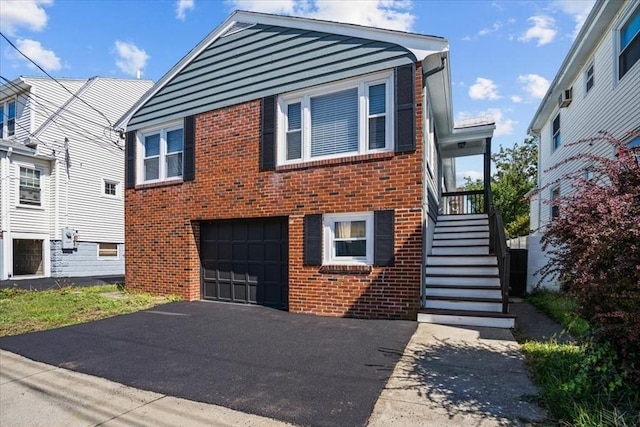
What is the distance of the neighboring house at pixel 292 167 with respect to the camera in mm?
6844

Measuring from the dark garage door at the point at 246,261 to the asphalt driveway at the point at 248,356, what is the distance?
1107 mm

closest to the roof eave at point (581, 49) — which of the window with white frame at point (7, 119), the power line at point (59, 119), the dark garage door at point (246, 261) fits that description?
the dark garage door at point (246, 261)

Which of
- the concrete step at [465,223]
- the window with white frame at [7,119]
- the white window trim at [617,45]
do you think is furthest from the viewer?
the window with white frame at [7,119]

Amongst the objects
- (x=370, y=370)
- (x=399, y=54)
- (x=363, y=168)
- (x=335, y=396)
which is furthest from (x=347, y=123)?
(x=335, y=396)

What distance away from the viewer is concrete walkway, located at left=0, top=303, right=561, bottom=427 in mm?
3125

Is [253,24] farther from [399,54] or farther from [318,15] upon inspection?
[399,54]

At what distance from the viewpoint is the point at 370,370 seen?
419 centimetres

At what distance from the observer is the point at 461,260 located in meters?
7.60

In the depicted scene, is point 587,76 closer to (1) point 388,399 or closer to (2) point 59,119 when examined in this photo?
(1) point 388,399

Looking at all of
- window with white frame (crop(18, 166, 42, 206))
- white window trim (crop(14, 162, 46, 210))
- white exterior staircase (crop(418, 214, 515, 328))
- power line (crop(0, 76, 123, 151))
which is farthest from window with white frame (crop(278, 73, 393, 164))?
power line (crop(0, 76, 123, 151))

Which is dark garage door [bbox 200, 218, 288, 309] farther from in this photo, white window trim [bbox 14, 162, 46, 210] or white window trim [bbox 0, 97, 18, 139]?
white window trim [bbox 0, 97, 18, 139]

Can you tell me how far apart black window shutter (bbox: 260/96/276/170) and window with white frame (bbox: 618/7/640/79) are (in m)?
7.48

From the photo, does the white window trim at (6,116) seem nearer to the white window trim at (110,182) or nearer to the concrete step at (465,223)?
the white window trim at (110,182)

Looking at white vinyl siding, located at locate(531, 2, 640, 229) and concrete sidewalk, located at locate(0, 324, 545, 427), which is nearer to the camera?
concrete sidewalk, located at locate(0, 324, 545, 427)
